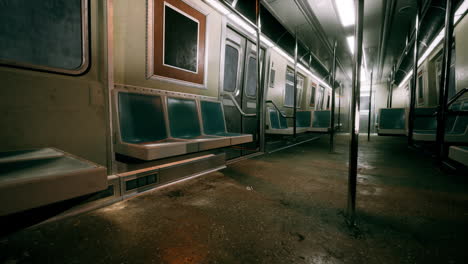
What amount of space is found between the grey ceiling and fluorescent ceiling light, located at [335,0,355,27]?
0.14 meters

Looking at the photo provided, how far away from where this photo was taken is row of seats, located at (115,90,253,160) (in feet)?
5.59

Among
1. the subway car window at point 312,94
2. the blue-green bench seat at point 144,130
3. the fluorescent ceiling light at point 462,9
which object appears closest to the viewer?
the blue-green bench seat at point 144,130

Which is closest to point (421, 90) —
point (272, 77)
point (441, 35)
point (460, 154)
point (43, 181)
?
point (441, 35)

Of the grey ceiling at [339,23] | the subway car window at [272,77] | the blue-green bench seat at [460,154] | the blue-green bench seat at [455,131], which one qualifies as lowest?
the blue-green bench seat at [460,154]

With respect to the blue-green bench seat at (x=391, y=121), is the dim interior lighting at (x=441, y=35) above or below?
above

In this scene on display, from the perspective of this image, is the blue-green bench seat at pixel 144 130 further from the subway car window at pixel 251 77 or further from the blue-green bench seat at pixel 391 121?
the blue-green bench seat at pixel 391 121

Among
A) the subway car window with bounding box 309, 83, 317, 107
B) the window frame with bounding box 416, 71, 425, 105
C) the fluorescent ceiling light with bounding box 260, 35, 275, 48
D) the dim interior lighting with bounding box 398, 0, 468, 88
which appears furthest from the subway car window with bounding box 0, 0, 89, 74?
the window frame with bounding box 416, 71, 425, 105

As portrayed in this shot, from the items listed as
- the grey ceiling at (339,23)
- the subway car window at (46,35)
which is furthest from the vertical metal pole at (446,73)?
the subway car window at (46,35)

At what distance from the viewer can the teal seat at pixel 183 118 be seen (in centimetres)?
244

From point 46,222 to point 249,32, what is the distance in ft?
14.5

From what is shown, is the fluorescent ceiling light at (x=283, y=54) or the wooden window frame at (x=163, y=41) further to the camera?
the fluorescent ceiling light at (x=283, y=54)

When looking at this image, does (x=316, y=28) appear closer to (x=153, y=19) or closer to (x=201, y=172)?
(x=153, y=19)

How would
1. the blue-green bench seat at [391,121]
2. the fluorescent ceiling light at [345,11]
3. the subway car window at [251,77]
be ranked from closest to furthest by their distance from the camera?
the fluorescent ceiling light at [345,11]
the subway car window at [251,77]
the blue-green bench seat at [391,121]

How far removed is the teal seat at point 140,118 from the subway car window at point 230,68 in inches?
79.4
